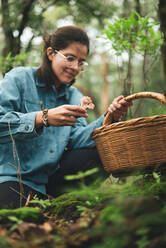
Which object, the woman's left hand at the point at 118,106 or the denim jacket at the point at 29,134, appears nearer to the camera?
the denim jacket at the point at 29,134

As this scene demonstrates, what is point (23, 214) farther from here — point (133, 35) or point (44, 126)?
point (133, 35)

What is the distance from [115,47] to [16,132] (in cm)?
136

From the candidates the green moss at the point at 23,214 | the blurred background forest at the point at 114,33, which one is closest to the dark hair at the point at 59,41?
the blurred background forest at the point at 114,33

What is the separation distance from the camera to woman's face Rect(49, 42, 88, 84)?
7.34ft

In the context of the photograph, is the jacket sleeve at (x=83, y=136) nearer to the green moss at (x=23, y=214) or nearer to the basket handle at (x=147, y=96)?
the basket handle at (x=147, y=96)

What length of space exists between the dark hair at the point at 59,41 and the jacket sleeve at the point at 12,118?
35 cm

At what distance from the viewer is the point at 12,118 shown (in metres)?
1.72

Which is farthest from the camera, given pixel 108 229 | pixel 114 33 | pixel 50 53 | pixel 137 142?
pixel 114 33

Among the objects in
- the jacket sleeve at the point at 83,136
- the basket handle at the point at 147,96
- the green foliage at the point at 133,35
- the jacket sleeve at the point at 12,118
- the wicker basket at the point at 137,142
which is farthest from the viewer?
the green foliage at the point at 133,35

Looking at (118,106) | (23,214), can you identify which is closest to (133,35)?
(118,106)

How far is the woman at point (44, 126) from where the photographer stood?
174 centimetres

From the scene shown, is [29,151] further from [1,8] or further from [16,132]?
[1,8]

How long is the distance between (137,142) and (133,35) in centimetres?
146

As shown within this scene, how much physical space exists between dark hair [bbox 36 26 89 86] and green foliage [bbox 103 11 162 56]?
0.28 metres
